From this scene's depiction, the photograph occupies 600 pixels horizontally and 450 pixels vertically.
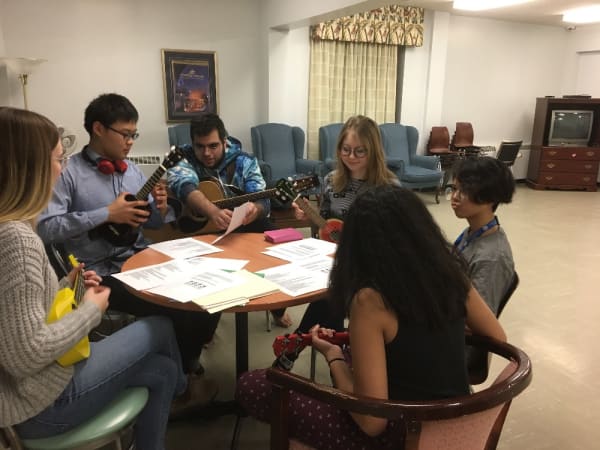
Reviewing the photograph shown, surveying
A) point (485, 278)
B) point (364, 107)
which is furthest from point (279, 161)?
point (485, 278)

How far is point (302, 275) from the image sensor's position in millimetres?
1564

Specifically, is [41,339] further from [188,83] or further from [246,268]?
[188,83]

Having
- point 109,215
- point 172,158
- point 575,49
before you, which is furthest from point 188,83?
point 575,49

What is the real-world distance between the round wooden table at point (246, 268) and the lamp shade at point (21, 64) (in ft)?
10.1

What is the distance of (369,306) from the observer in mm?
993

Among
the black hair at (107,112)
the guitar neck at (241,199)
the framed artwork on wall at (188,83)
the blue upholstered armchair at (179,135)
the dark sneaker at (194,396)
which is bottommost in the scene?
the dark sneaker at (194,396)

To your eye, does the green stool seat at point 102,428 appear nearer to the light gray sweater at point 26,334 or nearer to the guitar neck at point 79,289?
the light gray sweater at point 26,334

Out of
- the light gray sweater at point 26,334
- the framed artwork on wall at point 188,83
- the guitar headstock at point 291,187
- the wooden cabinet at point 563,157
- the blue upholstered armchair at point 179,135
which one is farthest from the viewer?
the wooden cabinet at point 563,157

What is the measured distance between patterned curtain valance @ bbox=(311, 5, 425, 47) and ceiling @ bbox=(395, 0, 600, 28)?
174 millimetres

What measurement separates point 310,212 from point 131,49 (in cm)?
360

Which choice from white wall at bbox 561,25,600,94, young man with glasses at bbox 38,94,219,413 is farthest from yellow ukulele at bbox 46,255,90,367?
white wall at bbox 561,25,600,94

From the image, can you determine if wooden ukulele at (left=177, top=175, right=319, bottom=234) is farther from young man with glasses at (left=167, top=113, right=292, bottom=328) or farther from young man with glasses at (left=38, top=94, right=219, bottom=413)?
young man with glasses at (left=38, top=94, right=219, bottom=413)

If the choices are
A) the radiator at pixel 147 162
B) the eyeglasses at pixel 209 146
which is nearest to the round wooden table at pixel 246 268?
the eyeglasses at pixel 209 146

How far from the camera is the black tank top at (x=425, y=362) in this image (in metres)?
1.03
